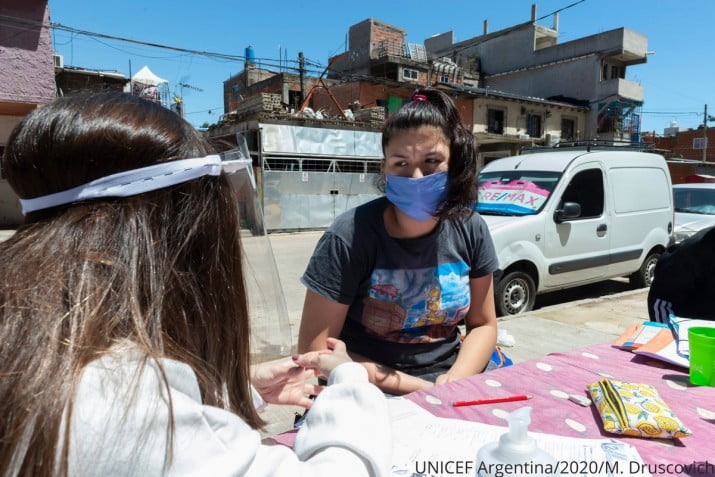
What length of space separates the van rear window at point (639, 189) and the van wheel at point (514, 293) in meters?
1.82

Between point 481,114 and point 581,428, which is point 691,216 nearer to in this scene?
point 581,428

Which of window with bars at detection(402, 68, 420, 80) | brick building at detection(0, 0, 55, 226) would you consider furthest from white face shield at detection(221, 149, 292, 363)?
window with bars at detection(402, 68, 420, 80)

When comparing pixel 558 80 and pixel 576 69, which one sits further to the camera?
pixel 558 80

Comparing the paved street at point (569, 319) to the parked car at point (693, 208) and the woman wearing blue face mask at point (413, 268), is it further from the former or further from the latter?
the woman wearing blue face mask at point (413, 268)

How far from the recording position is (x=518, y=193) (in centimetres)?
548

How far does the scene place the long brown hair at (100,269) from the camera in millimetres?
627

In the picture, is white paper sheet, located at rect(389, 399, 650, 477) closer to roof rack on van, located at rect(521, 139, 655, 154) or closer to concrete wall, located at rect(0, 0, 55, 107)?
roof rack on van, located at rect(521, 139, 655, 154)

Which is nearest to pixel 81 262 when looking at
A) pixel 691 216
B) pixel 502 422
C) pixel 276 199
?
pixel 502 422

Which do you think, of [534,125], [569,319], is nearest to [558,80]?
[534,125]

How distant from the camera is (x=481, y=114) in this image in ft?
75.4

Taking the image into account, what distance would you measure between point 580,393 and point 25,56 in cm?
1373

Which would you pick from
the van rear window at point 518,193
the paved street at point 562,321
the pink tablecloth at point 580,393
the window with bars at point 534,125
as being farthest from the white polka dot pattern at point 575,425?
the window with bars at point 534,125

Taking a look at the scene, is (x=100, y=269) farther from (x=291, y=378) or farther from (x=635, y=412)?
(x=635, y=412)

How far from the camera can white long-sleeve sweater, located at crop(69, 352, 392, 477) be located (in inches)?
23.5
